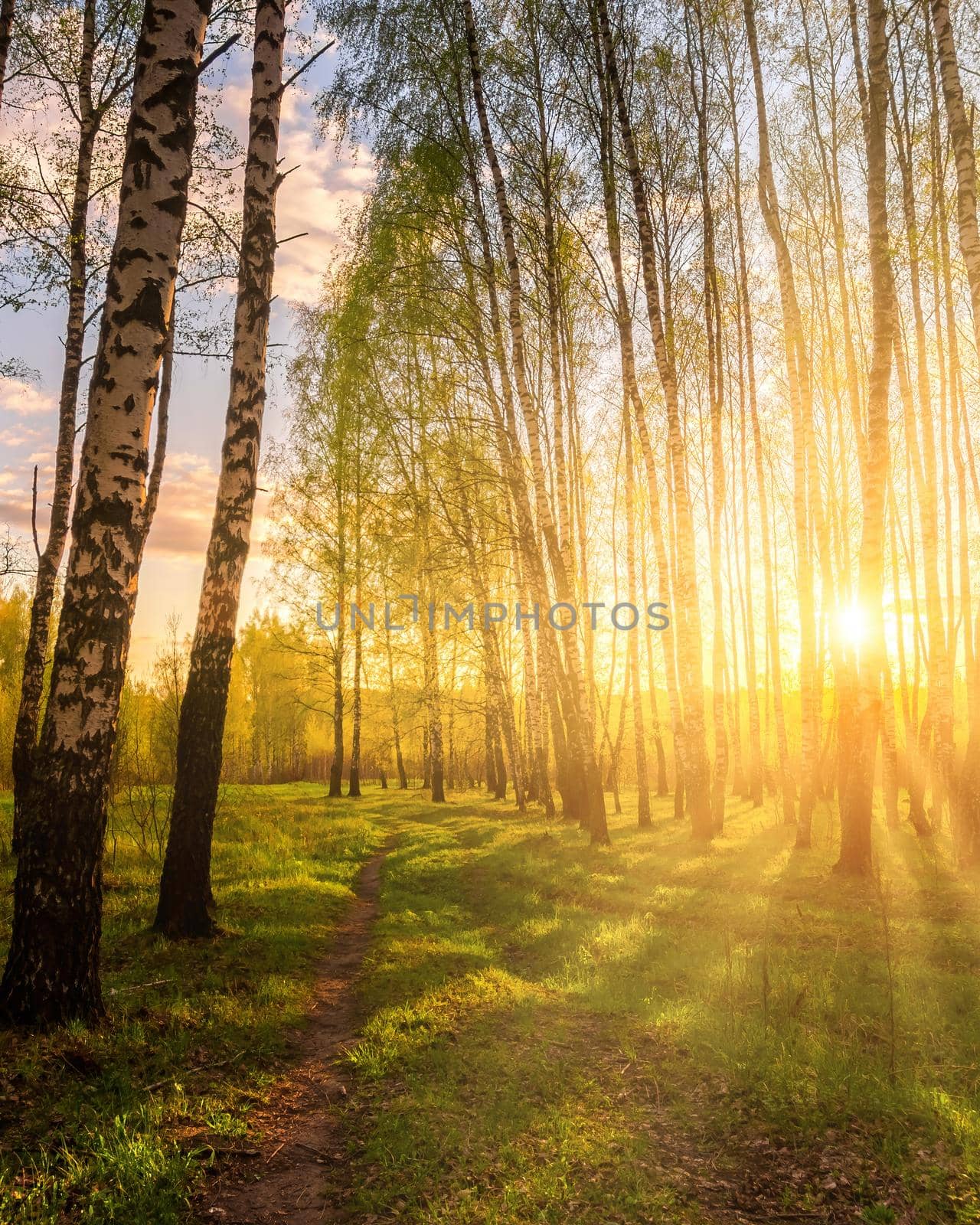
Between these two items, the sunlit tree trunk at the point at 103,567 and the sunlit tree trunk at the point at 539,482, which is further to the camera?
the sunlit tree trunk at the point at 539,482

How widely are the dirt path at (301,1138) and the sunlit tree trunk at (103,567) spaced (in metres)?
1.38

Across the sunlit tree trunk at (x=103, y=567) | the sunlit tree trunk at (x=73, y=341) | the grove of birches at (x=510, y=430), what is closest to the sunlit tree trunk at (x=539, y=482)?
the grove of birches at (x=510, y=430)

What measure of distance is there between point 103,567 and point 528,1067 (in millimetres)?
4243

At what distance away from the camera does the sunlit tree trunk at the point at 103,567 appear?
4008 mm

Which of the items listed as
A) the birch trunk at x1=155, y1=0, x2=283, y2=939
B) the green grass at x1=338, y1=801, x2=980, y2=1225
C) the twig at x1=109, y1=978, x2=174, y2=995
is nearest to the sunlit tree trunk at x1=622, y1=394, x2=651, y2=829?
the green grass at x1=338, y1=801, x2=980, y2=1225

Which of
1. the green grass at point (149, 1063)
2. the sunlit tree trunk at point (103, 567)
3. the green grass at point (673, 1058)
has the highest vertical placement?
the sunlit tree trunk at point (103, 567)

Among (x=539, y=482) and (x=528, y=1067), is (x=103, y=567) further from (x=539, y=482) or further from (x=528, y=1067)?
(x=539, y=482)

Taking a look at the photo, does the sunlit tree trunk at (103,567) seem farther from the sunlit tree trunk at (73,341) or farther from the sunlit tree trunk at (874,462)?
the sunlit tree trunk at (874,462)

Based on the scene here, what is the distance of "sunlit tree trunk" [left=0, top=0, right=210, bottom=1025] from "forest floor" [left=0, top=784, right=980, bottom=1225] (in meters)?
0.46

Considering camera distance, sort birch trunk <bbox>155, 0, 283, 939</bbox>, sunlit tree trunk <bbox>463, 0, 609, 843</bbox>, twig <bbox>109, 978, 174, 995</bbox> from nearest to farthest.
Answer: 1. twig <bbox>109, 978, 174, 995</bbox>
2. birch trunk <bbox>155, 0, 283, 939</bbox>
3. sunlit tree trunk <bbox>463, 0, 609, 843</bbox>

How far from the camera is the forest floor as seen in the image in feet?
9.79

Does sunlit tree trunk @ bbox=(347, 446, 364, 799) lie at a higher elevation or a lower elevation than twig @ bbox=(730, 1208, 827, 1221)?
higher

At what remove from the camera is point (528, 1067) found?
13.7ft

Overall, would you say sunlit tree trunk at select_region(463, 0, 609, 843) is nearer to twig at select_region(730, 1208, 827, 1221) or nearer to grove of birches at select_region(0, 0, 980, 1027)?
grove of birches at select_region(0, 0, 980, 1027)
